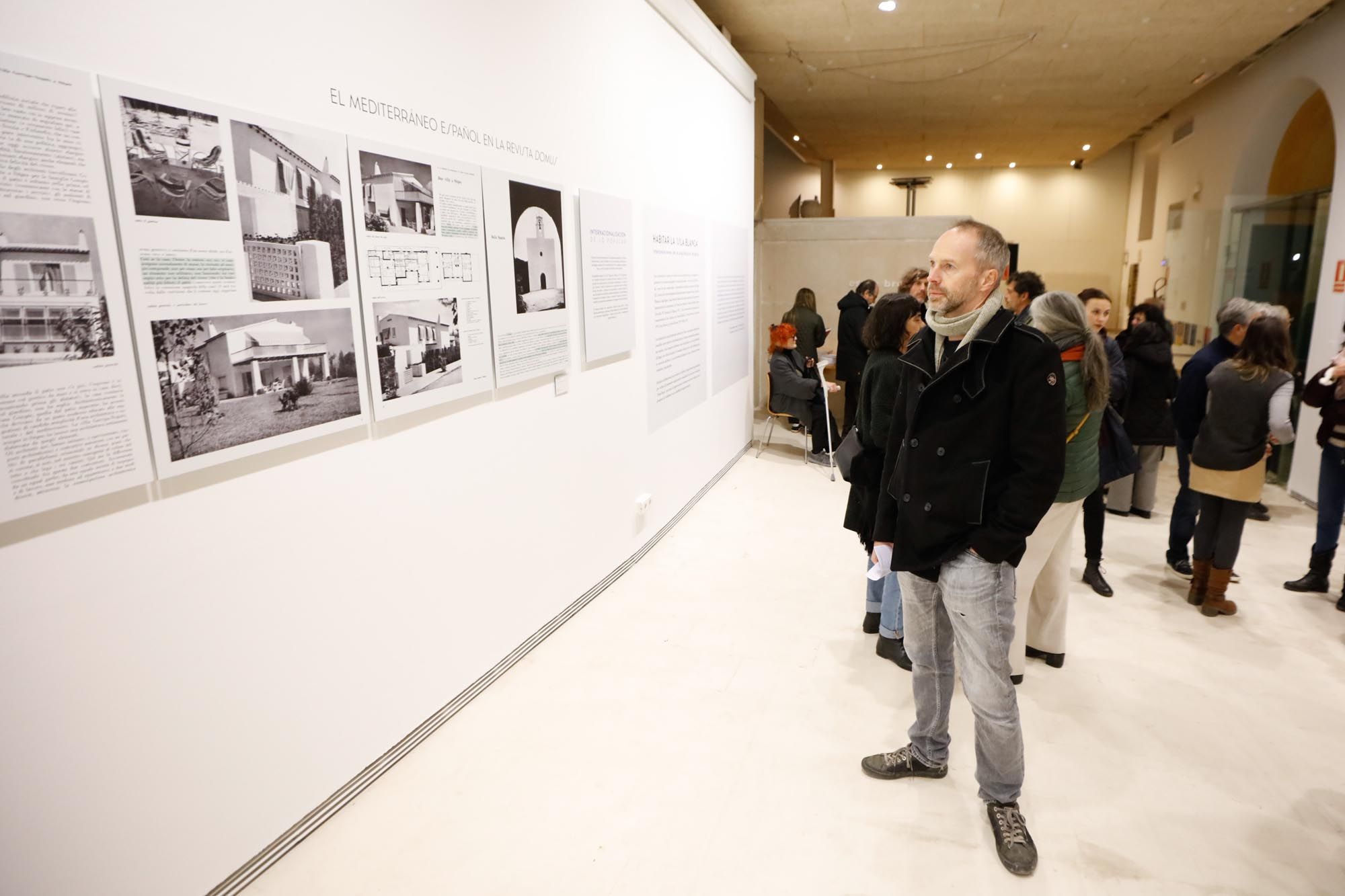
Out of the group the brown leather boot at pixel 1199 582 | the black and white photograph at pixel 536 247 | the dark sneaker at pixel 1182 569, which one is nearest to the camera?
the black and white photograph at pixel 536 247

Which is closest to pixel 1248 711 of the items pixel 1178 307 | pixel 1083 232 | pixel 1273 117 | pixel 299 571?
pixel 299 571

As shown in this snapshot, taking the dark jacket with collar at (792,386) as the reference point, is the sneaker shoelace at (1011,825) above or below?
below

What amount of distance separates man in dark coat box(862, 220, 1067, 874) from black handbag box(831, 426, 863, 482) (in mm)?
543

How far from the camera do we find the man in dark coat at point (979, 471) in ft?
6.81

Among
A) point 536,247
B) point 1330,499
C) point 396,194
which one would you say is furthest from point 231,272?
point 1330,499

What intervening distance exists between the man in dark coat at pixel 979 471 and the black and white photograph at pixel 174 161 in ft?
6.36

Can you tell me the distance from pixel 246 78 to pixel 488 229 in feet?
3.64

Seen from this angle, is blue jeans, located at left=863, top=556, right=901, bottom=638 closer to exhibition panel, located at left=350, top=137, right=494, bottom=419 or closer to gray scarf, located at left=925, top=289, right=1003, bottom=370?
gray scarf, located at left=925, top=289, right=1003, bottom=370

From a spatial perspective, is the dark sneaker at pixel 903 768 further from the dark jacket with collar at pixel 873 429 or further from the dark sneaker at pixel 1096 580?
the dark sneaker at pixel 1096 580

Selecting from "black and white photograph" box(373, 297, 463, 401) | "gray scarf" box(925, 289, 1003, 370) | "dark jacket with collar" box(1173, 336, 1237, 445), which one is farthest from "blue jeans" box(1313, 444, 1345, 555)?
"black and white photograph" box(373, 297, 463, 401)

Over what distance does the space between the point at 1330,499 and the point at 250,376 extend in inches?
208

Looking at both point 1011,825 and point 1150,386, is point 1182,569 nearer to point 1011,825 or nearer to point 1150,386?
point 1150,386

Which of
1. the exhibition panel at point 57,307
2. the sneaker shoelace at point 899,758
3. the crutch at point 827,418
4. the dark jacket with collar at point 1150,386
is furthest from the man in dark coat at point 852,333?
the exhibition panel at point 57,307

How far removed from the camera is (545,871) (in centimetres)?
229
